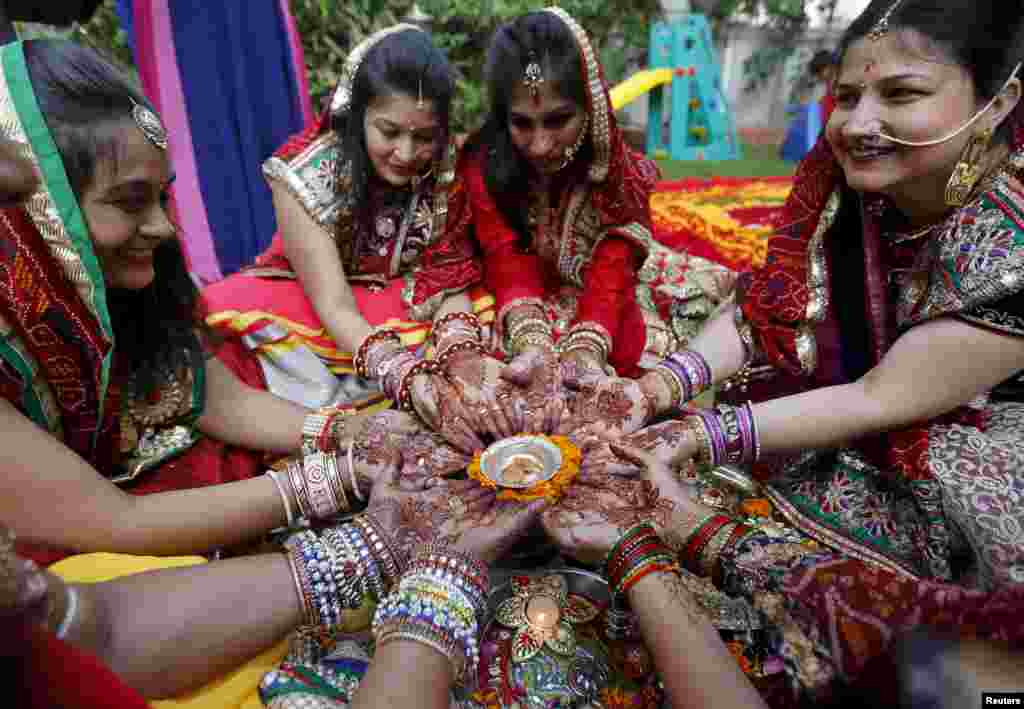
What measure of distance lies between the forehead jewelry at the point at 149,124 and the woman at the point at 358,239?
37.5 inches

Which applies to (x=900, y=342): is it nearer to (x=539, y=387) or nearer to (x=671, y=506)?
(x=671, y=506)

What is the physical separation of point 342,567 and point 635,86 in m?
6.41

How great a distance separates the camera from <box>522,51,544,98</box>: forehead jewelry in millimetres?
2465

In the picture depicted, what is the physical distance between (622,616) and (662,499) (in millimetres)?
268

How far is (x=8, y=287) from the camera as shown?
4.37ft

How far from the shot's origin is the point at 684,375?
2.15 meters

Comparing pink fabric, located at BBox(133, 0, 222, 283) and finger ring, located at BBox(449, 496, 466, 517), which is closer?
finger ring, located at BBox(449, 496, 466, 517)

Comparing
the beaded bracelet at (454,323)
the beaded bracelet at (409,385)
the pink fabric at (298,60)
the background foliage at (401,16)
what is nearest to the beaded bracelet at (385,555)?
the beaded bracelet at (409,385)

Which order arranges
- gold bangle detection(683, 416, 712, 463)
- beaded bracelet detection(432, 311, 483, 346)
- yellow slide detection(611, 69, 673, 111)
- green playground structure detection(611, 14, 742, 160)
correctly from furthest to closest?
green playground structure detection(611, 14, 742, 160), yellow slide detection(611, 69, 673, 111), beaded bracelet detection(432, 311, 483, 346), gold bangle detection(683, 416, 712, 463)

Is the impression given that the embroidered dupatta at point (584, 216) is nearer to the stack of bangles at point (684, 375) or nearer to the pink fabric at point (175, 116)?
the stack of bangles at point (684, 375)

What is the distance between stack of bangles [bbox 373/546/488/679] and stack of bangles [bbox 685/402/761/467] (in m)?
0.79

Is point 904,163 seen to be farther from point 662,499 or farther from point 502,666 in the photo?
point 502,666

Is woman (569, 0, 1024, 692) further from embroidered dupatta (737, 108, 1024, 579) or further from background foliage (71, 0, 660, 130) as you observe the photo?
background foliage (71, 0, 660, 130)

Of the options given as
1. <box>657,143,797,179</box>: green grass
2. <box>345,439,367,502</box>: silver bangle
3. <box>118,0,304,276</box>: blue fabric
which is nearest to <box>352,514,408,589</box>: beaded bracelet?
<box>345,439,367,502</box>: silver bangle
